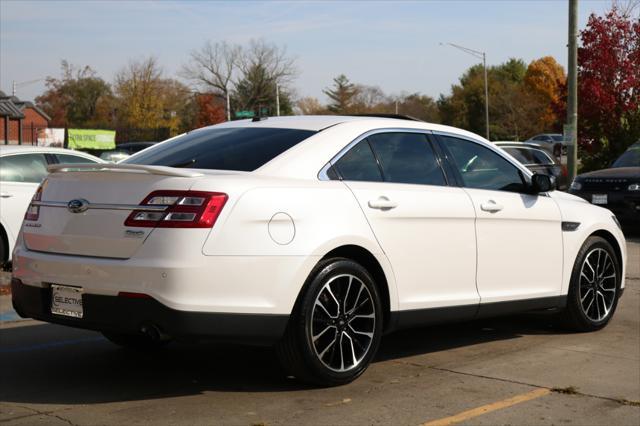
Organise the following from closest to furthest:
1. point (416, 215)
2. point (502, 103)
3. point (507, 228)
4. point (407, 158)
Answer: point (416, 215), point (407, 158), point (507, 228), point (502, 103)

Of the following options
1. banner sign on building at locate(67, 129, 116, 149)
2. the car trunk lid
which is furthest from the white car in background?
banner sign on building at locate(67, 129, 116, 149)

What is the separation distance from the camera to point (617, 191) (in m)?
15.7

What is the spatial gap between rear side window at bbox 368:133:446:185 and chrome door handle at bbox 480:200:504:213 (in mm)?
355

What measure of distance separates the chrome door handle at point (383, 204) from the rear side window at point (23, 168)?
6810 millimetres

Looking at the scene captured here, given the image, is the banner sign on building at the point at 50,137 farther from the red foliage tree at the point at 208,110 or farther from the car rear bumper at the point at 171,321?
the car rear bumper at the point at 171,321

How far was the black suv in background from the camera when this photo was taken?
50.8 ft

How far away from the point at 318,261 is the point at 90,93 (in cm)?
9271

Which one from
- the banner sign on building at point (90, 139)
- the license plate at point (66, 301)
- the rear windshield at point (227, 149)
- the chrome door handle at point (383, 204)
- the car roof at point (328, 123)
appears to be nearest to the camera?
the license plate at point (66, 301)

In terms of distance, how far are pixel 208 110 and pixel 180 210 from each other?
78.5m

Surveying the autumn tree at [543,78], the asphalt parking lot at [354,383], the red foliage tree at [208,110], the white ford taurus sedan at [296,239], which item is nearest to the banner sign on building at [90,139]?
the red foliage tree at [208,110]

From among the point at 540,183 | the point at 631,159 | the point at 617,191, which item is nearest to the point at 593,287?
the point at 540,183

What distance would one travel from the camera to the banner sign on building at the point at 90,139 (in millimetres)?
46406

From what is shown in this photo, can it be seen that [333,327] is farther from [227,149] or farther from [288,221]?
[227,149]

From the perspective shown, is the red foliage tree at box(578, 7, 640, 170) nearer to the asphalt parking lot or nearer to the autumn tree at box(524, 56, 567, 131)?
the asphalt parking lot
